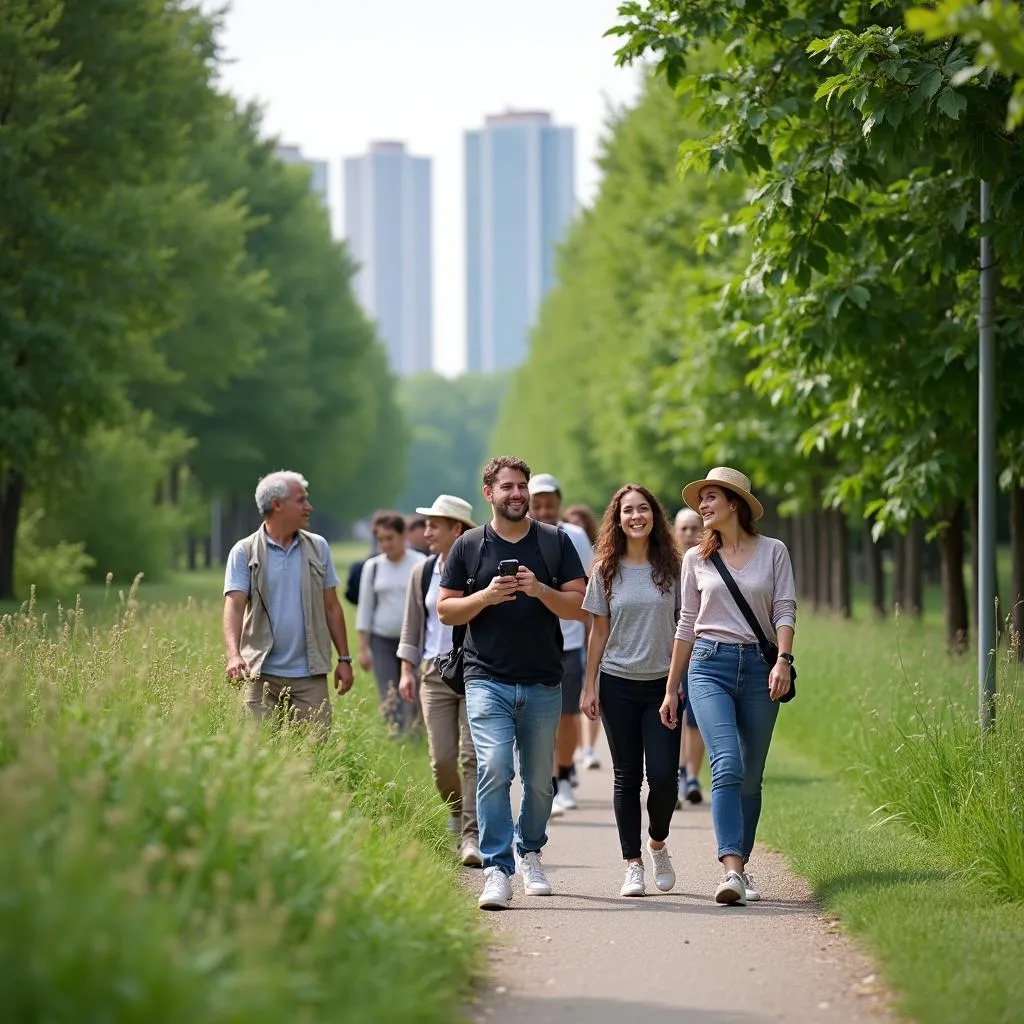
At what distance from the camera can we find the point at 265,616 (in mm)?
9047

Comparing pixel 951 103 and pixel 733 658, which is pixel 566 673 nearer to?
pixel 733 658

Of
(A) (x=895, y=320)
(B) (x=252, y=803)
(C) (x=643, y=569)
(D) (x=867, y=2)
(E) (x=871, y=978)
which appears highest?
(D) (x=867, y=2)

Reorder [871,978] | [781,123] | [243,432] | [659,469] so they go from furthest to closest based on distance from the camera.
→ 1. [243,432]
2. [659,469]
3. [781,123]
4. [871,978]

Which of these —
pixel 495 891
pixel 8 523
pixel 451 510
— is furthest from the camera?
pixel 8 523

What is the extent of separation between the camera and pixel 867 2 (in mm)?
9930

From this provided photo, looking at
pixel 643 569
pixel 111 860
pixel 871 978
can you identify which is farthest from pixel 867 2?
pixel 111 860

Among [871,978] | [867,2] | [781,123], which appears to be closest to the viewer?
[871,978]

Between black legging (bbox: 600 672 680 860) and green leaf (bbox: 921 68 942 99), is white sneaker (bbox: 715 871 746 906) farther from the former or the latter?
green leaf (bbox: 921 68 942 99)

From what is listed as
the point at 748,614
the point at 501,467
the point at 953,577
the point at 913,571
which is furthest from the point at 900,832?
the point at 913,571

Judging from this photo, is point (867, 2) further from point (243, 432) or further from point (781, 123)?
point (243, 432)

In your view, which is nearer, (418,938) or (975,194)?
(418,938)

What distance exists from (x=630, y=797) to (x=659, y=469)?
77.3 feet

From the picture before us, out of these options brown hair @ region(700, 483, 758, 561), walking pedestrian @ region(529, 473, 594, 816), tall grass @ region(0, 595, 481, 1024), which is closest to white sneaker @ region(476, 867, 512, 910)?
tall grass @ region(0, 595, 481, 1024)

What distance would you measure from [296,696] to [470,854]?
4.33 ft
